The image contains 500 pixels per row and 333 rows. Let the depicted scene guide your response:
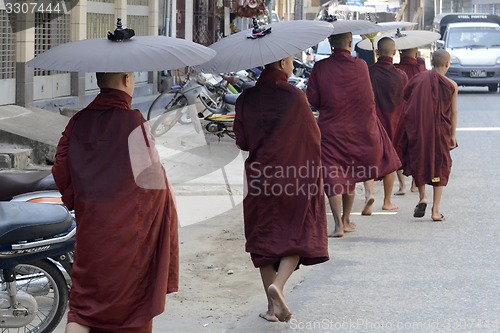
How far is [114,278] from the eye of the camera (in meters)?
4.82

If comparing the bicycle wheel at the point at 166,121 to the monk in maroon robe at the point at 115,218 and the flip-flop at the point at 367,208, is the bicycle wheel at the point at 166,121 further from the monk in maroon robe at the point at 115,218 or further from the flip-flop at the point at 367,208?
the monk in maroon robe at the point at 115,218

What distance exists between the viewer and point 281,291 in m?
6.14

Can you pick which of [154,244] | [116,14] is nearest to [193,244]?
[154,244]

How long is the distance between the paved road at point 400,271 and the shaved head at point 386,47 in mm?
1554

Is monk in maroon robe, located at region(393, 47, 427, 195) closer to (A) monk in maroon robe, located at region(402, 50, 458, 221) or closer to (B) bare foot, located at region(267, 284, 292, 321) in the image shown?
(A) monk in maroon robe, located at region(402, 50, 458, 221)

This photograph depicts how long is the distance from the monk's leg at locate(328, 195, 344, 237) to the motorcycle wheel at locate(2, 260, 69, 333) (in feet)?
11.1

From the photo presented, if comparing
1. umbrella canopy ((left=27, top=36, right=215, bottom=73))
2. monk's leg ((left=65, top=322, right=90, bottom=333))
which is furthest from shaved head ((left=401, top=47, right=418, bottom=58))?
monk's leg ((left=65, top=322, right=90, bottom=333))

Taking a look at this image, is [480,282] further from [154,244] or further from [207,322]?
[154,244]

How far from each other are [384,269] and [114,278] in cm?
337

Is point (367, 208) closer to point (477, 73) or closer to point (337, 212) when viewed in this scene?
point (337, 212)

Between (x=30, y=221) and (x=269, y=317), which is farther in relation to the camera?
(x=269, y=317)

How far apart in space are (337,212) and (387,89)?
2.09 meters

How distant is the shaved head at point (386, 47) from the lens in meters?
10.1

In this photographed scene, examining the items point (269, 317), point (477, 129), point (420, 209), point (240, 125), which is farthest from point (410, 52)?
point (477, 129)
